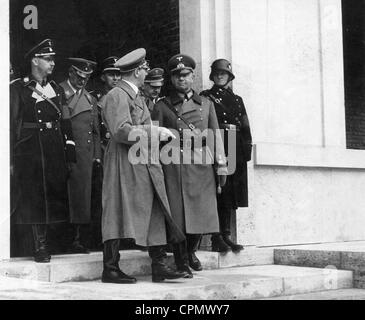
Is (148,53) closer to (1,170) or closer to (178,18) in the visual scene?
(178,18)

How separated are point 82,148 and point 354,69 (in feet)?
22.8

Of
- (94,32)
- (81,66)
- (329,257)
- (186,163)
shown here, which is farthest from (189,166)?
(94,32)

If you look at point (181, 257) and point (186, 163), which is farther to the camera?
point (186, 163)

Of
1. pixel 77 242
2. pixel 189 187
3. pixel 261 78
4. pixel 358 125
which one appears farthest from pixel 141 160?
pixel 358 125

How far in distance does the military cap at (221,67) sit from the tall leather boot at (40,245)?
2469 millimetres

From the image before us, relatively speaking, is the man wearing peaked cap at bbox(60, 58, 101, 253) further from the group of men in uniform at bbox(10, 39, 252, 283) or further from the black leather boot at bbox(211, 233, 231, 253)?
the black leather boot at bbox(211, 233, 231, 253)

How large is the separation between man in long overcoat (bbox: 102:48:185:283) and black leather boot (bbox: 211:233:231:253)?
152 centimetres

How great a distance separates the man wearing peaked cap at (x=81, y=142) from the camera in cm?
745

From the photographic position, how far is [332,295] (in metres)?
6.80

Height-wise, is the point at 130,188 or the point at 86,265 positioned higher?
the point at 130,188

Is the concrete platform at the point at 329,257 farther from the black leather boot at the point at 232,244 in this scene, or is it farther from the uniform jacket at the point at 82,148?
the uniform jacket at the point at 82,148

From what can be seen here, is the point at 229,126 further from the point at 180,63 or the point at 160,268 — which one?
the point at 160,268

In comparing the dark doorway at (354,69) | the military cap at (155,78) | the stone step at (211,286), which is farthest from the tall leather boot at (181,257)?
the dark doorway at (354,69)

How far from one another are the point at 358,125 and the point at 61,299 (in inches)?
348
